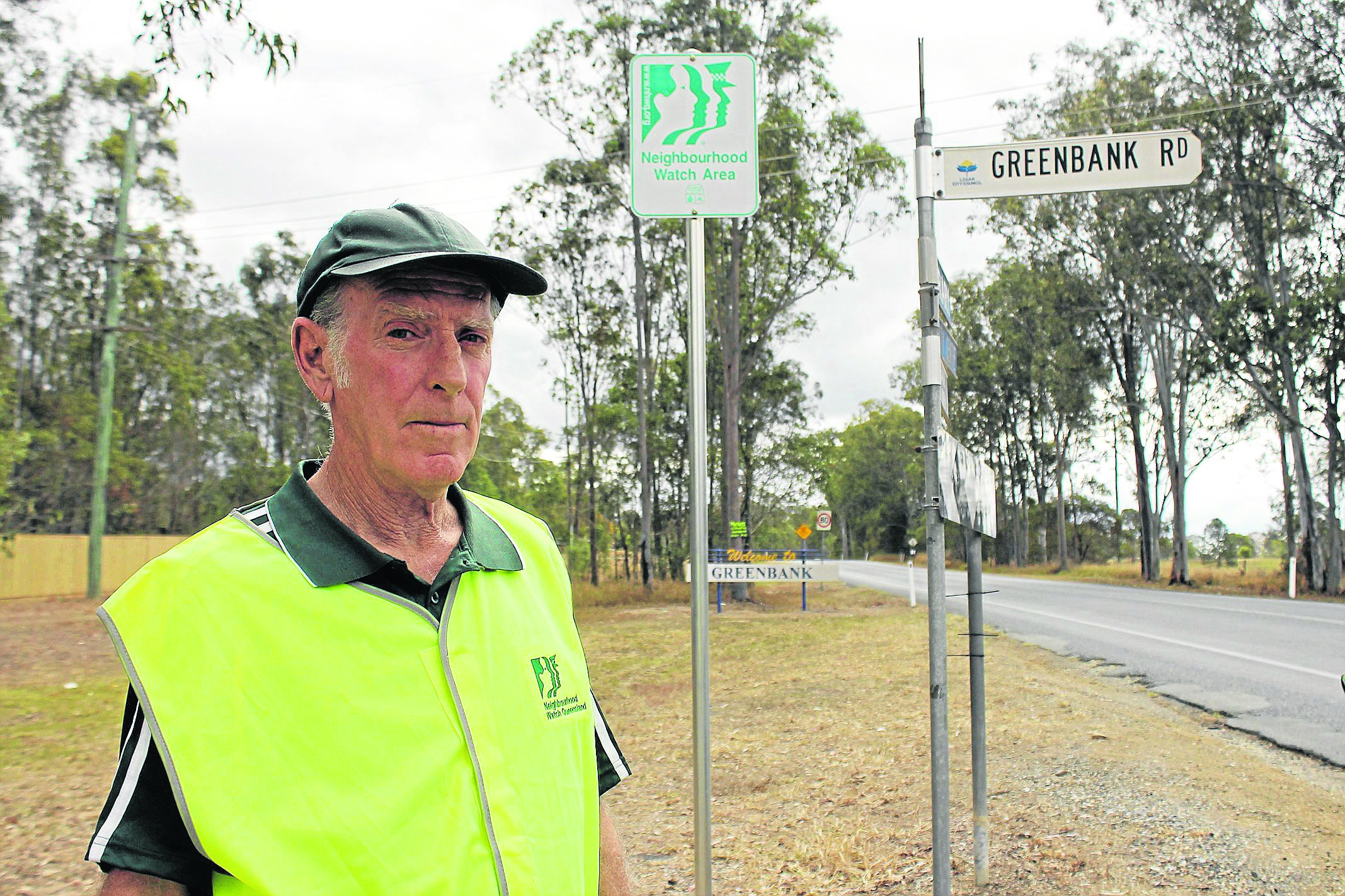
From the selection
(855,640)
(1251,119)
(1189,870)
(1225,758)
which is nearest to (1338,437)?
(1251,119)

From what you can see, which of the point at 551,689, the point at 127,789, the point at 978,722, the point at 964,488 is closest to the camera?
the point at 127,789

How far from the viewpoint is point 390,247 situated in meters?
1.42

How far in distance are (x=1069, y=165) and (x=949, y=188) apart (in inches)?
17.5

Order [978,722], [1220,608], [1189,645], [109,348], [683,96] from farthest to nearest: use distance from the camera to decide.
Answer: [109,348], [1220,608], [1189,645], [978,722], [683,96]

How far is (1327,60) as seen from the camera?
22828mm

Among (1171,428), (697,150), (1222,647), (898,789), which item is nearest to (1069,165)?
(697,150)

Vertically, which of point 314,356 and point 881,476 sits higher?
point 881,476

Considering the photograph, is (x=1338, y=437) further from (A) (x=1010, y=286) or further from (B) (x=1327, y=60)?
(A) (x=1010, y=286)

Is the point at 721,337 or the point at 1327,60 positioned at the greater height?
the point at 1327,60

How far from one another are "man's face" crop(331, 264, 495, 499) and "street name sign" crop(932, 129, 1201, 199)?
8.78ft

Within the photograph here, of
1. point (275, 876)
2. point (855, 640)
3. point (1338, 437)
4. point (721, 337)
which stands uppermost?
point (721, 337)

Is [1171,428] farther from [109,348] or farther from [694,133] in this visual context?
[694,133]

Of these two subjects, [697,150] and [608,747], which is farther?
[697,150]

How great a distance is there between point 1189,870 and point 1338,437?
25405mm
